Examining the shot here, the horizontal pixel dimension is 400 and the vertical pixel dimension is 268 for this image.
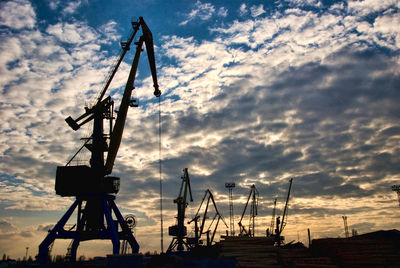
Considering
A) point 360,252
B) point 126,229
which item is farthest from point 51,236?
point 360,252

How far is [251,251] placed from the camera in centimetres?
2203

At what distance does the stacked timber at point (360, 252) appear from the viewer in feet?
65.8

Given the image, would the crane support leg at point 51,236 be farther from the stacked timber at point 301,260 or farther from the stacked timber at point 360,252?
the stacked timber at point 360,252

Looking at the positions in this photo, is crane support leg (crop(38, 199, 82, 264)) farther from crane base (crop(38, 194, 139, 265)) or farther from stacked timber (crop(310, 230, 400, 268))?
stacked timber (crop(310, 230, 400, 268))

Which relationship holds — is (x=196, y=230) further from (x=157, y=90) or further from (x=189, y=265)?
(x=189, y=265)

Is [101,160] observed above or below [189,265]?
above

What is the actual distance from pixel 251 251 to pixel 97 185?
21330mm

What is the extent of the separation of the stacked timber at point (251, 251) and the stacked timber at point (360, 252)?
3.78 meters

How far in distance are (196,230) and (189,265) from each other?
58.1 m

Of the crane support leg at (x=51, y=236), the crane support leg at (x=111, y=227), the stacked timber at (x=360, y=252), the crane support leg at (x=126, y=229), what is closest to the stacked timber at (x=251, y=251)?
the stacked timber at (x=360, y=252)

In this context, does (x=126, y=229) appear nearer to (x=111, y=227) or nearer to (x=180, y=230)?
(x=111, y=227)

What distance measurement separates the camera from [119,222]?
38.2 m

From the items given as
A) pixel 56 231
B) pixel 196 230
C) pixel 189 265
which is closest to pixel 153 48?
pixel 56 231

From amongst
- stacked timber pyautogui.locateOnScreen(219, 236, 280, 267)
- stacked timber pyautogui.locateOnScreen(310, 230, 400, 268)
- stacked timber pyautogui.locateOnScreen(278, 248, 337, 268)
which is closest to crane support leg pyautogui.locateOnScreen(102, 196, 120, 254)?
stacked timber pyautogui.locateOnScreen(219, 236, 280, 267)
